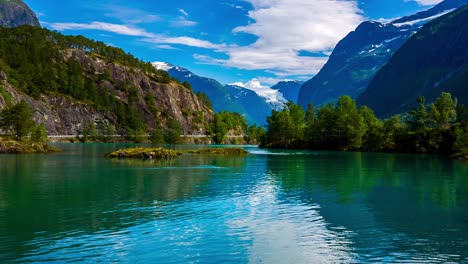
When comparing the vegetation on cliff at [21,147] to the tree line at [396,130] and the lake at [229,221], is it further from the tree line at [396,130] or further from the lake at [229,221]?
the tree line at [396,130]

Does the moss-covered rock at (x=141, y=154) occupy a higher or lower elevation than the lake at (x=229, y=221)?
higher

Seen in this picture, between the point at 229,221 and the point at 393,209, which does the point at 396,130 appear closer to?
the point at 393,209

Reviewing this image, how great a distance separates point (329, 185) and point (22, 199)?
35.1 metres

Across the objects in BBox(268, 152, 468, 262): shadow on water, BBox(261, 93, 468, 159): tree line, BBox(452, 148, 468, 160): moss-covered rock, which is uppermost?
BBox(261, 93, 468, 159): tree line

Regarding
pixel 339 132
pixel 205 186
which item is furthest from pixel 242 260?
pixel 339 132

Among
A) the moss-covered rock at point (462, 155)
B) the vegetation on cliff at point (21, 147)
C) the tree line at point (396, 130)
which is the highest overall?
the tree line at point (396, 130)

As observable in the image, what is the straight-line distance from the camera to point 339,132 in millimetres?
185250

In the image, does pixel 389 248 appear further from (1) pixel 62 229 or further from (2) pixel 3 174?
(2) pixel 3 174

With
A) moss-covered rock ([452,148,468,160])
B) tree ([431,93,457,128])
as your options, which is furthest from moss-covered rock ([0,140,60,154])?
tree ([431,93,457,128])

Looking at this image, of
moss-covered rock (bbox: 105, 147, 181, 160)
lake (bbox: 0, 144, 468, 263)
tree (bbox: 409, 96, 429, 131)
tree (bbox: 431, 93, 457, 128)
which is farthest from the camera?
tree (bbox: 409, 96, 429, 131)

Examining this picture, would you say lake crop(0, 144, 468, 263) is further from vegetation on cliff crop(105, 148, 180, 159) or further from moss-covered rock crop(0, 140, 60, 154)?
moss-covered rock crop(0, 140, 60, 154)

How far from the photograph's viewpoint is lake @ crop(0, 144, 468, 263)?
80.8ft

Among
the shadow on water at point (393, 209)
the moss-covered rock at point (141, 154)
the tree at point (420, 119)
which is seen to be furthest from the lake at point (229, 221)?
the tree at point (420, 119)

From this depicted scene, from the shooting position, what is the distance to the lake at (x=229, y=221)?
24.6 metres
